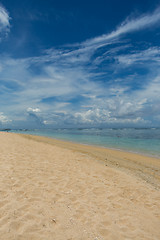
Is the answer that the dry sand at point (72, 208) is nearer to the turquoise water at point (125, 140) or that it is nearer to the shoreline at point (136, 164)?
the shoreline at point (136, 164)

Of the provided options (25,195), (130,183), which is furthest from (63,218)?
(130,183)

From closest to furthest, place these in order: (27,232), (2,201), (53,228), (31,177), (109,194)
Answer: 1. (27,232)
2. (53,228)
3. (2,201)
4. (109,194)
5. (31,177)

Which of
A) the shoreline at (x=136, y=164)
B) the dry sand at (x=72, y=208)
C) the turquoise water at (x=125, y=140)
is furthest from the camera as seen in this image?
A: the turquoise water at (x=125, y=140)

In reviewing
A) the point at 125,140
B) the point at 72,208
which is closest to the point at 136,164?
the point at 72,208

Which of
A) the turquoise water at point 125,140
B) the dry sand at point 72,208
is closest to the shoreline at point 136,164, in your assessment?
the dry sand at point 72,208

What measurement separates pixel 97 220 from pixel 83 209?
63 centimetres

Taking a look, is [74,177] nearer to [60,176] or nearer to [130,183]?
[60,176]

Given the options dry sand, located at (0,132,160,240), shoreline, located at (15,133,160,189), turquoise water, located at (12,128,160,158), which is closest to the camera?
dry sand, located at (0,132,160,240)

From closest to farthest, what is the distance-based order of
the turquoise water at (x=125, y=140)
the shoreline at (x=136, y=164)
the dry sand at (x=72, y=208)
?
the dry sand at (x=72, y=208) < the shoreline at (x=136, y=164) < the turquoise water at (x=125, y=140)

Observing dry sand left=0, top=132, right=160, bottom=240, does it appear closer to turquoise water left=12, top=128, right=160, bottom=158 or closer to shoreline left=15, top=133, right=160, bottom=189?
shoreline left=15, top=133, right=160, bottom=189

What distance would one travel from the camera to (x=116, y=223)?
4.41 meters

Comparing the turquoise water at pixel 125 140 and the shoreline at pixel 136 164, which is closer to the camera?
the shoreline at pixel 136 164

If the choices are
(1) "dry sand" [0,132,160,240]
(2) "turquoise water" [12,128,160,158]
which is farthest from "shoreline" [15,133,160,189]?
(2) "turquoise water" [12,128,160,158]

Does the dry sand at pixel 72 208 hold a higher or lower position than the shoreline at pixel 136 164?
higher
